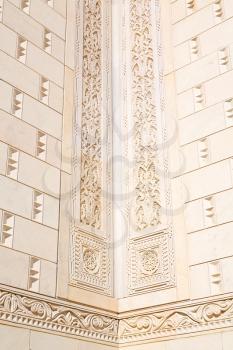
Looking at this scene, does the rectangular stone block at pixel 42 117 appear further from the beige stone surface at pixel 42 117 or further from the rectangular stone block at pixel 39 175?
the rectangular stone block at pixel 39 175

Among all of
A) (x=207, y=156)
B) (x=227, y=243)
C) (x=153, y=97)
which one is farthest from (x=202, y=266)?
(x=153, y=97)

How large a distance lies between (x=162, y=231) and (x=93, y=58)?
1.35 metres

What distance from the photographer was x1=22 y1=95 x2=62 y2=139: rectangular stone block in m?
3.16

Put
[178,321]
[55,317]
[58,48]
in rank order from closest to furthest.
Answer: [55,317] → [178,321] → [58,48]

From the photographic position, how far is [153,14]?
3.92m

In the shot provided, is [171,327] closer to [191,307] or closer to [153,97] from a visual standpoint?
[191,307]

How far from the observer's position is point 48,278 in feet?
9.53

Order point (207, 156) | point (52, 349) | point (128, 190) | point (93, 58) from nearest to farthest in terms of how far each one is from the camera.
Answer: point (52, 349)
point (207, 156)
point (128, 190)
point (93, 58)

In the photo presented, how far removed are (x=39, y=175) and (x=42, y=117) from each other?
1.22ft

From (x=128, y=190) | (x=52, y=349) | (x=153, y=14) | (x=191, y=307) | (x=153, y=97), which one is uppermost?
(x=153, y=14)

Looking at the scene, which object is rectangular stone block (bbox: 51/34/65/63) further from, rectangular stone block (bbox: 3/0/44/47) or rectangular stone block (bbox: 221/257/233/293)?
rectangular stone block (bbox: 221/257/233/293)

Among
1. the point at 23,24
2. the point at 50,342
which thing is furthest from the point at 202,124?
the point at 50,342

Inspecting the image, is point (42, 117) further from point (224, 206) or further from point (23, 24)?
point (224, 206)

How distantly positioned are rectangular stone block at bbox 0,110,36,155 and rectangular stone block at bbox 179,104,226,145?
2.98ft
